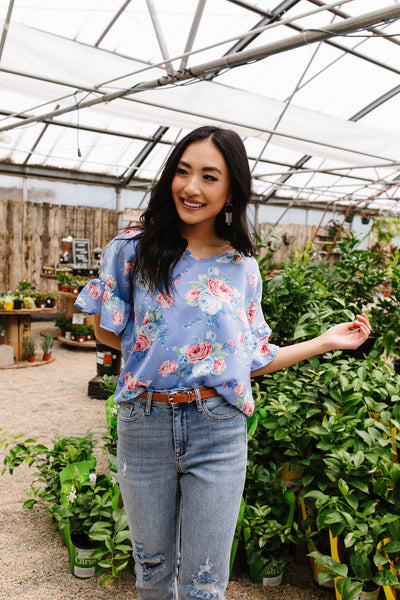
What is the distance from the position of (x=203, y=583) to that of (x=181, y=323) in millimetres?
571

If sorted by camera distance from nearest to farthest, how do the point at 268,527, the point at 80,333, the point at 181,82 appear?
the point at 268,527 < the point at 181,82 < the point at 80,333

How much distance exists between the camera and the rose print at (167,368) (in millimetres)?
1102

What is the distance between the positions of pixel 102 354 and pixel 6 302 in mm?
1672

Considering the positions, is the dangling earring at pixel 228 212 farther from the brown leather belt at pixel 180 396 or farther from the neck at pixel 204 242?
the brown leather belt at pixel 180 396

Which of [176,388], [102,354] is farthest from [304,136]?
[176,388]

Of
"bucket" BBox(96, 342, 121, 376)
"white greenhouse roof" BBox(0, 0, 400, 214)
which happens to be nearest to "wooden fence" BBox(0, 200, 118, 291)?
"white greenhouse roof" BBox(0, 0, 400, 214)

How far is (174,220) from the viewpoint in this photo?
1.24 m

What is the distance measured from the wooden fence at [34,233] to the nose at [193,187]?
24.4ft

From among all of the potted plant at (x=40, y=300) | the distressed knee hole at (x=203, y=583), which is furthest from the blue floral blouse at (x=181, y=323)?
the potted plant at (x=40, y=300)

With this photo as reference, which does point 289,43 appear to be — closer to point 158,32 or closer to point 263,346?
point 158,32

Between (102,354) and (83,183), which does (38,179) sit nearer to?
(83,183)

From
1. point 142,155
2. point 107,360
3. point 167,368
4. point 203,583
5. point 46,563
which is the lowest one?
point 46,563

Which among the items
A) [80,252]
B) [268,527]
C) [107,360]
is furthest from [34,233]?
[268,527]

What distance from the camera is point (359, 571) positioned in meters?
1.52
